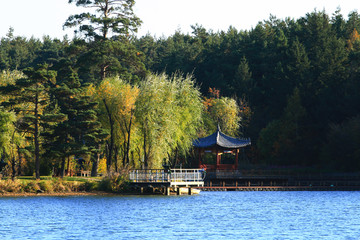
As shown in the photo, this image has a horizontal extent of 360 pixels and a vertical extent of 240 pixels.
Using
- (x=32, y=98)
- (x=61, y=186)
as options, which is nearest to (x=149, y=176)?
(x=61, y=186)

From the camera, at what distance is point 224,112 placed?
91.2m

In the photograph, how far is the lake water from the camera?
3347cm

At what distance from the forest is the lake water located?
7322 millimetres

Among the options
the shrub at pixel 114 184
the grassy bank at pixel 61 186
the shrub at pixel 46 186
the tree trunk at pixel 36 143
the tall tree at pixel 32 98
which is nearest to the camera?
the grassy bank at pixel 61 186

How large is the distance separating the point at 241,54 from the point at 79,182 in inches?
2503

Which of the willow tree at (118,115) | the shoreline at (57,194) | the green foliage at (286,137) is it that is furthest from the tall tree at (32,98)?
the green foliage at (286,137)

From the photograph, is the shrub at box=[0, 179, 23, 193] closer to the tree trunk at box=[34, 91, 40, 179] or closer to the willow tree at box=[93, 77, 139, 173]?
the tree trunk at box=[34, 91, 40, 179]

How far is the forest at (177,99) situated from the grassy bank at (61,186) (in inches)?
85.8

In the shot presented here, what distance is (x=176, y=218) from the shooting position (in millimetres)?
40312

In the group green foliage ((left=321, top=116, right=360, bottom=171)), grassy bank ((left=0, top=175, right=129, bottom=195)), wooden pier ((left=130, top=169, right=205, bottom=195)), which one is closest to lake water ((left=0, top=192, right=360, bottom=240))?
wooden pier ((left=130, top=169, right=205, bottom=195))

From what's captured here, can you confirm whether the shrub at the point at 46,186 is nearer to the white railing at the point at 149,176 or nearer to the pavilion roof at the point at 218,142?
the white railing at the point at 149,176

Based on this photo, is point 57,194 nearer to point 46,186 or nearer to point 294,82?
point 46,186

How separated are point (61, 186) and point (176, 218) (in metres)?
16.0

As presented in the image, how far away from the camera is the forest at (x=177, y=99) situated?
5706 centimetres
